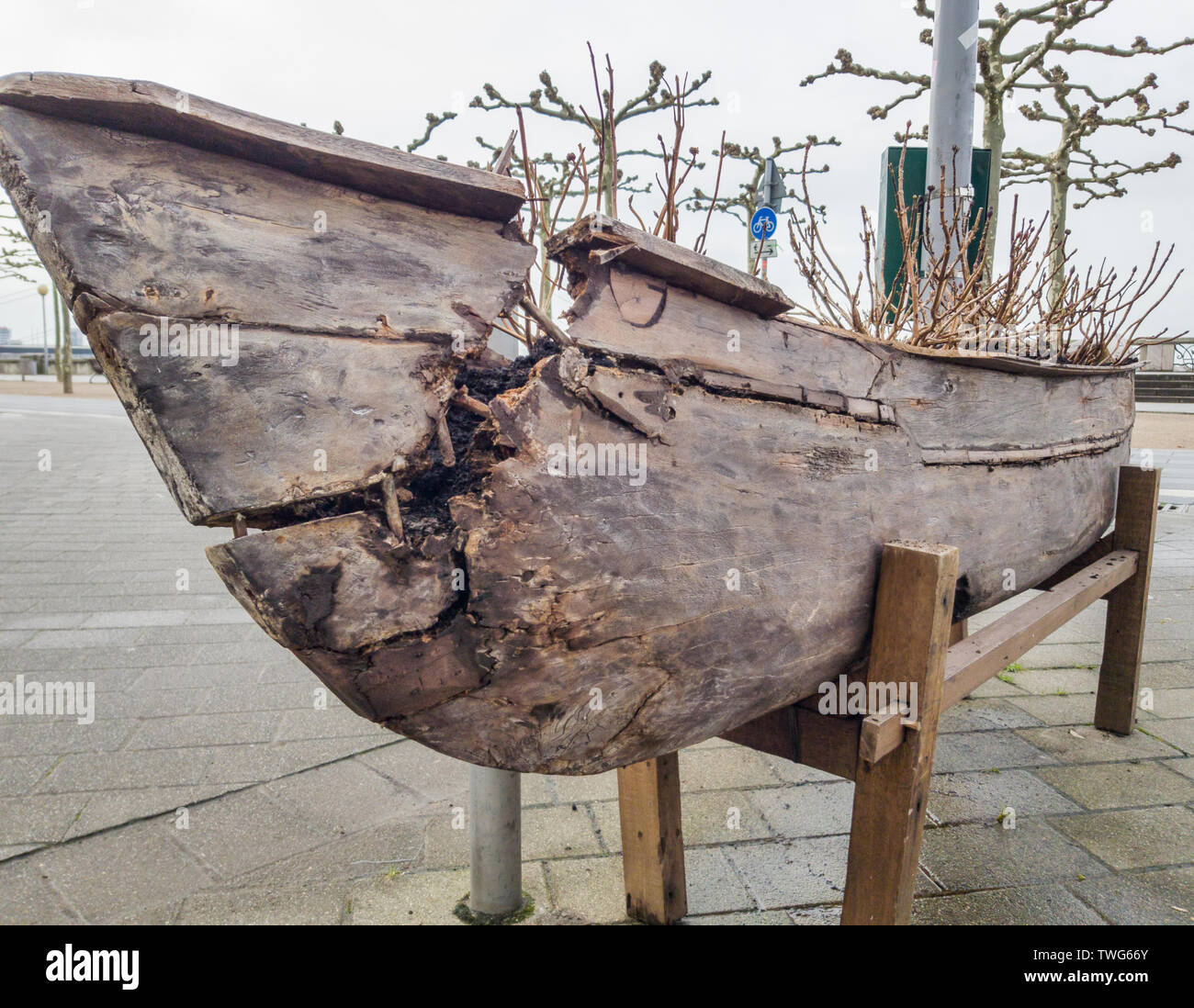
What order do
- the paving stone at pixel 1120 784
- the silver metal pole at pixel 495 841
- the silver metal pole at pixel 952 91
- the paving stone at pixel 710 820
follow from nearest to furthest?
the silver metal pole at pixel 495 841 → the paving stone at pixel 710 820 → the paving stone at pixel 1120 784 → the silver metal pole at pixel 952 91

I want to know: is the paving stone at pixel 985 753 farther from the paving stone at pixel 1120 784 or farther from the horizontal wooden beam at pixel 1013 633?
the horizontal wooden beam at pixel 1013 633

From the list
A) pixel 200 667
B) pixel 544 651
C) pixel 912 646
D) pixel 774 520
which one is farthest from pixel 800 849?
pixel 200 667

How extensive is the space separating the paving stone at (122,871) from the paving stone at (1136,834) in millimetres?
2650

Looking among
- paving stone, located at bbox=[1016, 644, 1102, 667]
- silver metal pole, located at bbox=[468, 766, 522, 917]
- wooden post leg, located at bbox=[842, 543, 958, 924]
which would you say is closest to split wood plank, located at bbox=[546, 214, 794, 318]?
wooden post leg, located at bbox=[842, 543, 958, 924]

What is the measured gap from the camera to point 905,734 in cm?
161

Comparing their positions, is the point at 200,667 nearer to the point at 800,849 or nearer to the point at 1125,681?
the point at 800,849

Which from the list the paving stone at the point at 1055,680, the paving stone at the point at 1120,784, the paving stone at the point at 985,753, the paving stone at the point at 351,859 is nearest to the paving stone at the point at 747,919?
the paving stone at the point at 351,859

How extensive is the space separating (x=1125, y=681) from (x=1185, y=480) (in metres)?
8.12

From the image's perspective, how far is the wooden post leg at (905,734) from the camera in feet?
5.17

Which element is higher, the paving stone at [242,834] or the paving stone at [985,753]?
the paving stone at [242,834]

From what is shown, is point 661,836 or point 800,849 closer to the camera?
point 661,836

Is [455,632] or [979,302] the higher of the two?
[979,302]

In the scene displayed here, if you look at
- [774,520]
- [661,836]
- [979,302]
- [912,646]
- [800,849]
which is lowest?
[800,849]

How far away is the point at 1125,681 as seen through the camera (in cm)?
337
